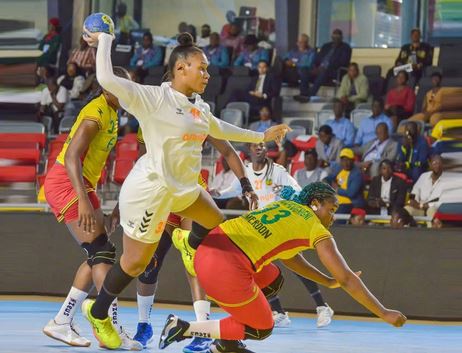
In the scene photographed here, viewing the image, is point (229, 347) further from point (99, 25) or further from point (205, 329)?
point (99, 25)

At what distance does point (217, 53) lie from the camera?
22.6m

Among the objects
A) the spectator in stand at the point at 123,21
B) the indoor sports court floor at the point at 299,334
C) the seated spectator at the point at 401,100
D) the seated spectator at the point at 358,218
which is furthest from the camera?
the spectator in stand at the point at 123,21

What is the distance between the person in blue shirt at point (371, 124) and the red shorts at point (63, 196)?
1005 centimetres

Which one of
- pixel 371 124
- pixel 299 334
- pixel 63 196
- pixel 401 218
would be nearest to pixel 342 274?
pixel 63 196

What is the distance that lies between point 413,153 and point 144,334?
8.83 m

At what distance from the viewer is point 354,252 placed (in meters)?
13.0

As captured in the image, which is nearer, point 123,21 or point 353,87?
point 353,87

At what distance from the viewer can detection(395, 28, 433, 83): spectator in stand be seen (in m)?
20.6

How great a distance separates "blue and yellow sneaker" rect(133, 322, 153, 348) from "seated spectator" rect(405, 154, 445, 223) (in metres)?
7.06

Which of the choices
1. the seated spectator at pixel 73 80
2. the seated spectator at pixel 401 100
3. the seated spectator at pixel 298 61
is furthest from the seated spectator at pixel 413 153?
the seated spectator at pixel 73 80

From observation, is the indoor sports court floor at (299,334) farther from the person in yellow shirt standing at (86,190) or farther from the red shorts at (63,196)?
the red shorts at (63,196)

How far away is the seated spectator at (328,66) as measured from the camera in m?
21.7

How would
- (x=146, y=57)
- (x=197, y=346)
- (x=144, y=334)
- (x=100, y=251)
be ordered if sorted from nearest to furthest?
(x=197, y=346) → (x=100, y=251) → (x=144, y=334) → (x=146, y=57)

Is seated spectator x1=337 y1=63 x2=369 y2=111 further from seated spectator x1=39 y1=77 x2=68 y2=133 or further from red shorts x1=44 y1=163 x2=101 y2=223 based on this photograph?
red shorts x1=44 y1=163 x2=101 y2=223
